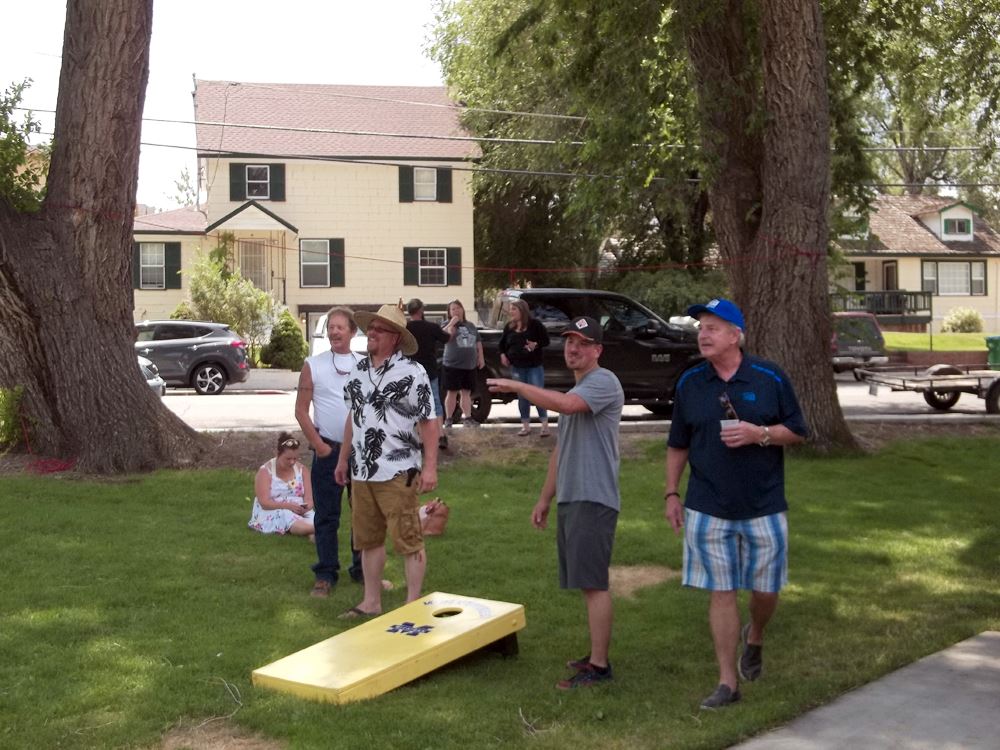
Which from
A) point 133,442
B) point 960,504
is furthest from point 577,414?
point 133,442

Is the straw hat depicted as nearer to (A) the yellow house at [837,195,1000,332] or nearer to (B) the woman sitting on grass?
(B) the woman sitting on grass

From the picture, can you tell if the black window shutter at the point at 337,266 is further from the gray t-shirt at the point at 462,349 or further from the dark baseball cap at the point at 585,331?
the dark baseball cap at the point at 585,331

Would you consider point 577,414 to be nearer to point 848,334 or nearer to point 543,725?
point 543,725

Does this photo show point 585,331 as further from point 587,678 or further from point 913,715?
→ point 913,715

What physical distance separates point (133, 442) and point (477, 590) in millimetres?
5996

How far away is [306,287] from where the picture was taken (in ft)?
133

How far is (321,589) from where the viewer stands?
8.55 meters

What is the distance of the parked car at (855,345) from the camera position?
32594mm

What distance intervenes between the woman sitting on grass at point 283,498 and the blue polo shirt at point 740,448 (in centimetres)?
481

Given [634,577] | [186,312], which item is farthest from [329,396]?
[186,312]

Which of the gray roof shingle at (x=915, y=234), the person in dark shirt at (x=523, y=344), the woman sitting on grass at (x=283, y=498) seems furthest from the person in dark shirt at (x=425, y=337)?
the gray roof shingle at (x=915, y=234)

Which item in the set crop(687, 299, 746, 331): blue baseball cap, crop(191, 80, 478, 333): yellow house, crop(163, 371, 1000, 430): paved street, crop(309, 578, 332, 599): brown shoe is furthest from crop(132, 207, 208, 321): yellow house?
crop(687, 299, 746, 331): blue baseball cap

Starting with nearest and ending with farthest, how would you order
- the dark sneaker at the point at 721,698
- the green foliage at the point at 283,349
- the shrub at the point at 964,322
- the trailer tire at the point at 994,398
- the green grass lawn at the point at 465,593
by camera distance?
1. the green grass lawn at the point at 465,593
2. the dark sneaker at the point at 721,698
3. the trailer tire at the point at 994,398
4. the green foliage at the point at 283,349
5. the shrub at the point at 964,322

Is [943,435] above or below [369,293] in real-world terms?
below
